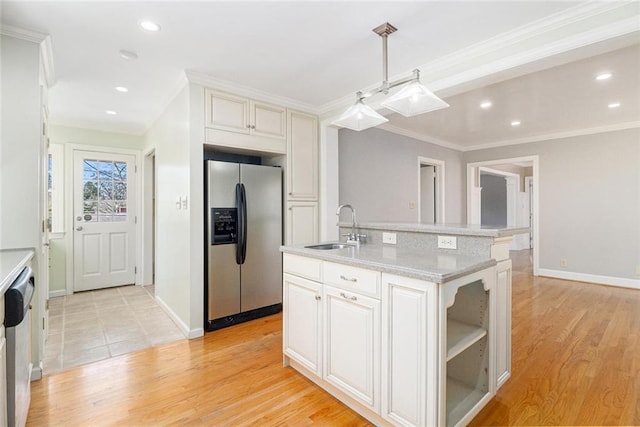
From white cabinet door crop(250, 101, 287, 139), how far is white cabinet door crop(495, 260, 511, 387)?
2.55 m

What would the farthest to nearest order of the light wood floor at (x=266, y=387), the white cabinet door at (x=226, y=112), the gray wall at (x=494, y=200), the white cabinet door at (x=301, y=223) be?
the gray wall at (x=494, y=200) < the white cabinet door at (x=301, y=223) < the white cabinet door at (x=226, y=112) < the light wood floor at (x=266, y=387)

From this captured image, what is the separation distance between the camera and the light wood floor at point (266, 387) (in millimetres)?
1744

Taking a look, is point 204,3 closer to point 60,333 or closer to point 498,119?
point 60,333

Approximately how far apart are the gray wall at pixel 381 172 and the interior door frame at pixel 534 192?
104 cm

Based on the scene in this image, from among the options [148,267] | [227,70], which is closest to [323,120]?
[227,70]

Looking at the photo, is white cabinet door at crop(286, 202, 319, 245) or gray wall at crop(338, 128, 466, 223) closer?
white cabinet door at crop(286, 202, 319, 245)

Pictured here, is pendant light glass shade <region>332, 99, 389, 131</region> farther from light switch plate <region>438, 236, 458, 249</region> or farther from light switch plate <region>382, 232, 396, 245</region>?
light switch plate <region>438, 236, 458, 249</region>

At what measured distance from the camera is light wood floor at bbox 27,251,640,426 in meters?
1.74

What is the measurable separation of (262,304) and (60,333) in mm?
1894

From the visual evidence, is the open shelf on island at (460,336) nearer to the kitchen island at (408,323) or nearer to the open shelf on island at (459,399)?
the kitchen island at (408,323)

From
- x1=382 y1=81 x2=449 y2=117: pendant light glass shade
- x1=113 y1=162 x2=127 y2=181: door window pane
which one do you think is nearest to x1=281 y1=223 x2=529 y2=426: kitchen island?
x1=382 y1=81 x2=449 y2=117: pendant light glass shade

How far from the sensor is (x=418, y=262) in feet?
5.25

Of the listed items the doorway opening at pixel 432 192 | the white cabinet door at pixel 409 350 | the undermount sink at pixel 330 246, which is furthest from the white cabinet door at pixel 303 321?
the doorway opening at pixel 432 192

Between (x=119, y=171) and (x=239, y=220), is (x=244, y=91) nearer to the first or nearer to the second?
(x=239, y=220)
